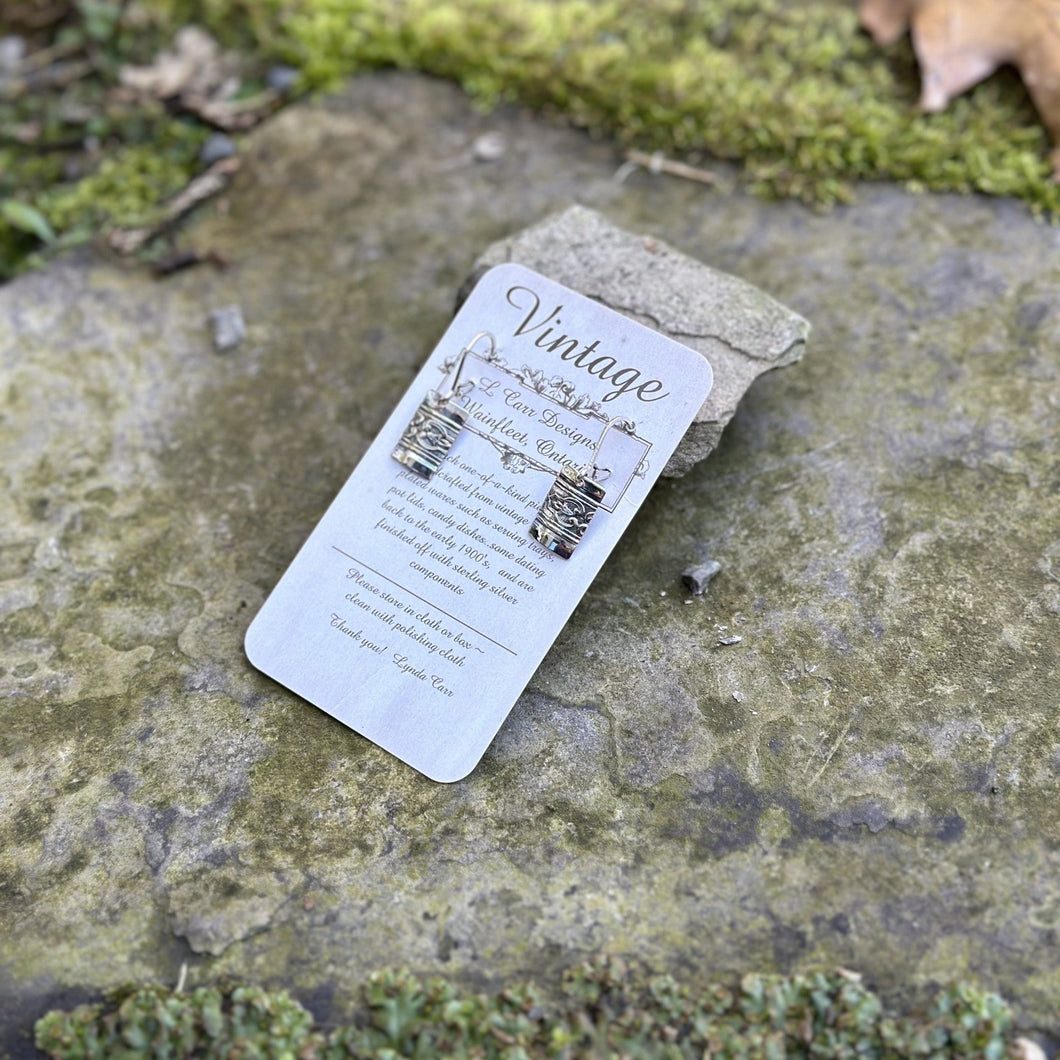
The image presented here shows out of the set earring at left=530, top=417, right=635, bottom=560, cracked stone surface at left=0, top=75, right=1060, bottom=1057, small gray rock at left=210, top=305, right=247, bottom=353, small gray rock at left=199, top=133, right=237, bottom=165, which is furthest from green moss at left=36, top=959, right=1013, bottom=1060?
small gray rock at left=199, top=133, right=237, bottom=165

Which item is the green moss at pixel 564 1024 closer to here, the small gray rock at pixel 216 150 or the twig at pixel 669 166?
the twig at pixel 669 166

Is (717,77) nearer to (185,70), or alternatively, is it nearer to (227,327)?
(227,327)

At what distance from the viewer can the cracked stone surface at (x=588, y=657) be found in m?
1.85

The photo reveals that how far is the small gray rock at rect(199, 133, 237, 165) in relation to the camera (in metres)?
3.36

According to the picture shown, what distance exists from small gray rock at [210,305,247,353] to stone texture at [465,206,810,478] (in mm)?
832

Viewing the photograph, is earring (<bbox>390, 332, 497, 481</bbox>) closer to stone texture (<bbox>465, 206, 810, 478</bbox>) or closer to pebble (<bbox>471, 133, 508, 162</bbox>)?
stone texture (<bbox>465, 206, 810, 478</bbox>)

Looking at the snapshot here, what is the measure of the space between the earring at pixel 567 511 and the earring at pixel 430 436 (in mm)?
288

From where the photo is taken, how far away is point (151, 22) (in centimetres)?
380

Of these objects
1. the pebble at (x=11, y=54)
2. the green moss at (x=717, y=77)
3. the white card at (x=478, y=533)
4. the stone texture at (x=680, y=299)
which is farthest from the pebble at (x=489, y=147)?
the pebble at (x=11, y=54)

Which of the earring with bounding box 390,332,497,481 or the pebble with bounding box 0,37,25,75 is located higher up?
the earring with bounding box 390,332,497,481

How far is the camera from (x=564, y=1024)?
173 centimetres

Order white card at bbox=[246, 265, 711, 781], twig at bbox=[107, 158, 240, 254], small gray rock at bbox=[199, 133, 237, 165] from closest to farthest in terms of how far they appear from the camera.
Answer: white card at bbox=[246, 265, 711, 781], twig at bbox=[107, 158, 240, 254], small gray rock at bbox=[199, 133, 237, 165]

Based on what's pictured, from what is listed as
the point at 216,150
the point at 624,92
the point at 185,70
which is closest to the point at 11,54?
the point at 185,70

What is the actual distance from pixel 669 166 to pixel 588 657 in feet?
5.90
